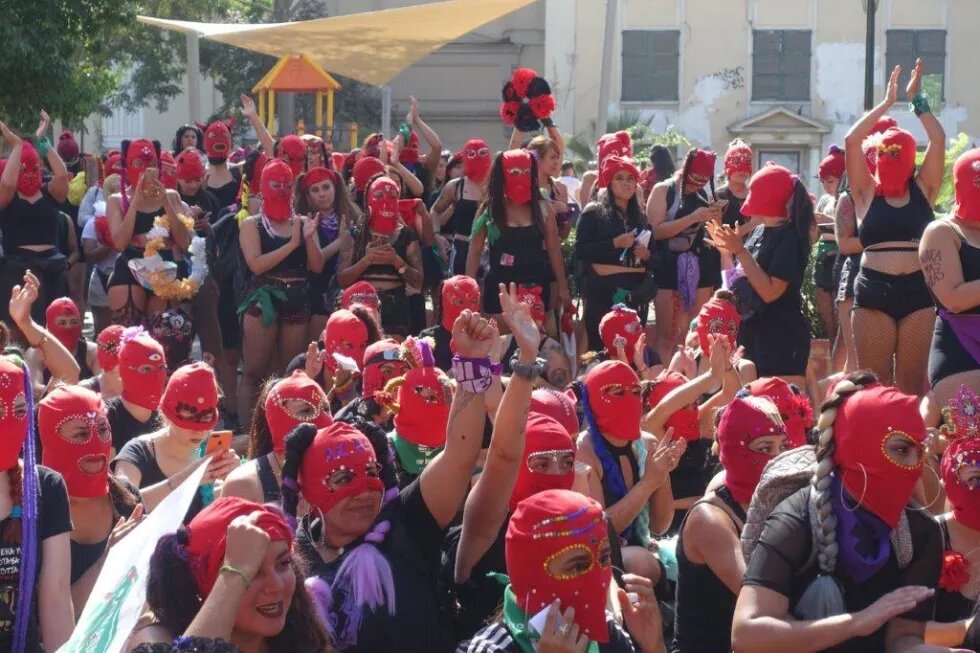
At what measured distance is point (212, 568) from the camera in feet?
12.4

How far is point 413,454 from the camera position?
19.1 ft

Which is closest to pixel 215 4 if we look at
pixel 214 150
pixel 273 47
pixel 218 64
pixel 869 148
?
pixel 218 64

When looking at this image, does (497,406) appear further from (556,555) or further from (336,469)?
(556,555)

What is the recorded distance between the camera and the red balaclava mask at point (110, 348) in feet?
26.5

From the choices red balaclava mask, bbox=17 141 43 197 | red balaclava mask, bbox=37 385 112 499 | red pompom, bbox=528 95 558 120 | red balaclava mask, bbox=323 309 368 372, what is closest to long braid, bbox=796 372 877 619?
red balaclava mask, bbox=37 385 112 499

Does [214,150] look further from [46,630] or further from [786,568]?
[786,568]

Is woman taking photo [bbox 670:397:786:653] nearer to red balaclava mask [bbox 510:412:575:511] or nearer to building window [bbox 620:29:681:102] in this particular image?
red balaclava mask [bbox 510:412:575:511]

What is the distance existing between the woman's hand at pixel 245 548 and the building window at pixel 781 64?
128ft

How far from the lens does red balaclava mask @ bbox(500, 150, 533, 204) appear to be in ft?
33.0

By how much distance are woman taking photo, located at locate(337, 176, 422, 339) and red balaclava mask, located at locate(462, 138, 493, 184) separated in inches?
50.7

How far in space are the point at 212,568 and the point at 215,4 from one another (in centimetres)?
3002

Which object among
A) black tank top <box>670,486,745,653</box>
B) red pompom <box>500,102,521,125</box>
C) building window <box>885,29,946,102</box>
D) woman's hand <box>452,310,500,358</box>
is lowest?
black tank top <box>670,486,745,653</box>

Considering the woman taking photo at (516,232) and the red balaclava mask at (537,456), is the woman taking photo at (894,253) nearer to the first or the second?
the woman taking photo at (516,232)

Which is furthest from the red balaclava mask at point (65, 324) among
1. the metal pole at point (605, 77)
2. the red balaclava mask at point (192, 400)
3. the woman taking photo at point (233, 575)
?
the metal pole at point (605, 77)
